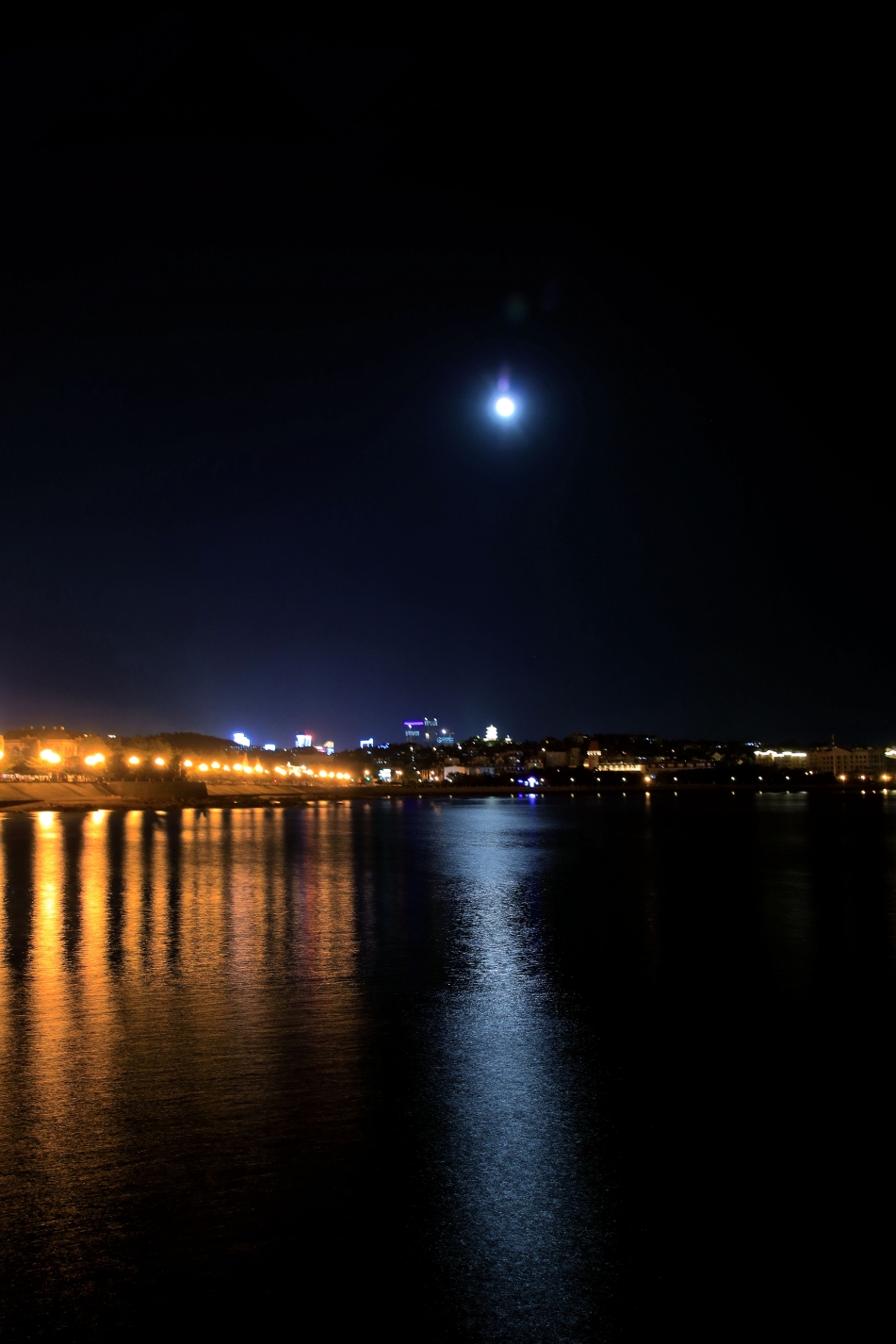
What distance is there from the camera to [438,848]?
2528cm

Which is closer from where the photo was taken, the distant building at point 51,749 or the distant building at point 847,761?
the distant building at point 51,749

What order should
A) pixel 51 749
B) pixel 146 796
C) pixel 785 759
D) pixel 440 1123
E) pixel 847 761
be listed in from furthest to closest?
pixel 785 759 < pixel 847 761 < pixel 51 749 < pixel 146 796 < pixel 440 1123

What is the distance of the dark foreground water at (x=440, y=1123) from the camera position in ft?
11.4

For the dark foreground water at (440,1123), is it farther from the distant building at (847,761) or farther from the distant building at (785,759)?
the distant building at (847,761)

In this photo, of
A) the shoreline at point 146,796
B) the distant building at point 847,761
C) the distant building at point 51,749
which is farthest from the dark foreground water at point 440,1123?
the distant building at point 847,761

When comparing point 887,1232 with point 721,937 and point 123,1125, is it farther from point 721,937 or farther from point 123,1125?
point 721,937

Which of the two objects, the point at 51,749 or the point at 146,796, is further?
the point at 51,749

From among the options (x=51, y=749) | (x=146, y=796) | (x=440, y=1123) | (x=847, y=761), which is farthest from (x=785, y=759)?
(x=440, y=1123)

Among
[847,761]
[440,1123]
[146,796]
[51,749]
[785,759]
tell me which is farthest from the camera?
[785,759]

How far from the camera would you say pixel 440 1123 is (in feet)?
16.7

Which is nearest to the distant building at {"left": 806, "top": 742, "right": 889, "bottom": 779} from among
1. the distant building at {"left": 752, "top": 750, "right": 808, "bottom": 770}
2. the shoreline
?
the distant building at {"left": 752, "top": 750, "right": 808, "bottom": 770}

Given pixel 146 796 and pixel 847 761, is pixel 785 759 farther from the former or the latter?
pixel 146 796

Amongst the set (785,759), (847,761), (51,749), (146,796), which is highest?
(51,749)

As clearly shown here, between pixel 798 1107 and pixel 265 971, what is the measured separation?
5163 mm
